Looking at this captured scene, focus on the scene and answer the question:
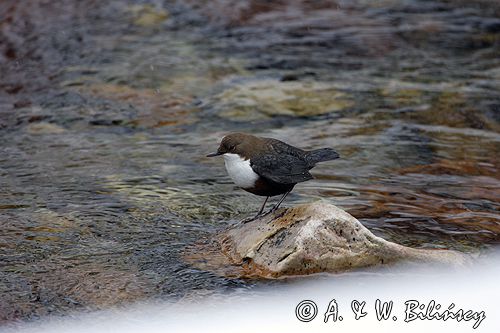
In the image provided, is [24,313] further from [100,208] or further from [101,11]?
[101,11]

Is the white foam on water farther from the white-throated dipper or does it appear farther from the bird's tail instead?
the bird's tail

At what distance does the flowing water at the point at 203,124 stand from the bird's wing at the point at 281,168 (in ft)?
2.26

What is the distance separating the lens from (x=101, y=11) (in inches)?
450

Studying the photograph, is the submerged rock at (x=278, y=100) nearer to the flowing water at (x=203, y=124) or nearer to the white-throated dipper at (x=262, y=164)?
the flowing water at (x=203, y=124)

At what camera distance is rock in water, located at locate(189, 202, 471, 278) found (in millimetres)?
4633

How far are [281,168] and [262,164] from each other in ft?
0.44

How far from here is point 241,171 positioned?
4.89 m

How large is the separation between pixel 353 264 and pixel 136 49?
6.37m

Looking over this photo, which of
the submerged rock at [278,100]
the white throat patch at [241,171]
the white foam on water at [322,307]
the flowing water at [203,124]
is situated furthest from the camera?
the submerged rock at [278,100]

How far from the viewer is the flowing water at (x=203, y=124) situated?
16.8 ft

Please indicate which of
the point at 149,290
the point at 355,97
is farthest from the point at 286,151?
the point at 355,97

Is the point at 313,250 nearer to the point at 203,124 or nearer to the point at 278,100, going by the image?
the point at 203,124

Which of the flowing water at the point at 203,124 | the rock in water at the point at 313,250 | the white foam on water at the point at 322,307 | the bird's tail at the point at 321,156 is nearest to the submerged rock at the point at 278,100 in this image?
the flowing water at the point at 203,124

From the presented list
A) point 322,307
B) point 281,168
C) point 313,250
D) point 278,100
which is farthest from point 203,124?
point 322,307
